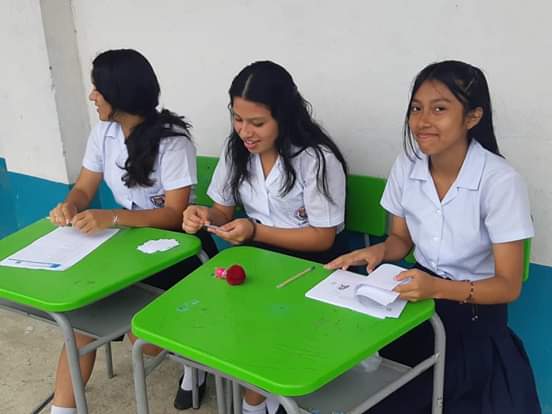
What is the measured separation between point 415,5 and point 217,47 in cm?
97

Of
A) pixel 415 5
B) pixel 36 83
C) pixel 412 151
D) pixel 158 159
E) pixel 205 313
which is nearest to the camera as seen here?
pixel 205 313

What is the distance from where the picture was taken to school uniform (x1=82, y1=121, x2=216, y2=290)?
2.19 meters

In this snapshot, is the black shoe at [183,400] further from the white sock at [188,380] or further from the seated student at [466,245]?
the seated student at [466,245]

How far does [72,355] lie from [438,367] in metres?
0.94

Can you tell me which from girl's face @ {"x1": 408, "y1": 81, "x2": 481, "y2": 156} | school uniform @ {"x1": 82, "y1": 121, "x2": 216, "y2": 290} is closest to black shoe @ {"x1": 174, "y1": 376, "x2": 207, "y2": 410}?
school uniform @ {"x1": 82, "y1": 121, "x2": 216, "y2": 290}

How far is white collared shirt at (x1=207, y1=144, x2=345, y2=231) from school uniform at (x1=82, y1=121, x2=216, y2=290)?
Answer: 14 centimetres

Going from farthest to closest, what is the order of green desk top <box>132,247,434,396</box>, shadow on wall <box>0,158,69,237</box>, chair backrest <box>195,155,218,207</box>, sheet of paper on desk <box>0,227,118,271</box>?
1. shadow on wall <box>0,158,69,237</box>
2. chair backrest <box>195,155,218,207</box>
3. sheet of paper on desk <box>0,227,118,271</box>
4. green desk top <box>132,247,434,396</box>

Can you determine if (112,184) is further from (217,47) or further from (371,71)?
(371,71)

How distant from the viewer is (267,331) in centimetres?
134

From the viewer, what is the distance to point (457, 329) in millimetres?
1645

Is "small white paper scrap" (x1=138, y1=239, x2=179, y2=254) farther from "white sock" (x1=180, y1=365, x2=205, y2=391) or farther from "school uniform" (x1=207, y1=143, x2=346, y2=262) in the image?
"white sock" (x1=180, y1=365, x2=205, y2=391)

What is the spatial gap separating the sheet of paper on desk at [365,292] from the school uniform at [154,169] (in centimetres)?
80

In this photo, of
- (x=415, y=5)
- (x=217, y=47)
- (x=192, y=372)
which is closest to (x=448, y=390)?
(x=192, y=372)

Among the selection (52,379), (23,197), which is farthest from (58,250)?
(23,197)
